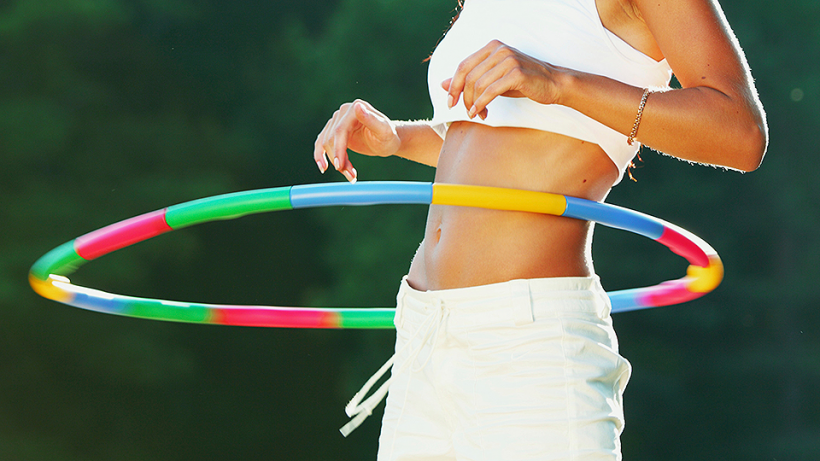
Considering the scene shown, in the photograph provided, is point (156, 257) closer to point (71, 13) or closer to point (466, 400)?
point (71, 13)

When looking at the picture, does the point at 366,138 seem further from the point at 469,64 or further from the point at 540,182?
the point at 469,64

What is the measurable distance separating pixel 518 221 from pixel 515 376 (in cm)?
25

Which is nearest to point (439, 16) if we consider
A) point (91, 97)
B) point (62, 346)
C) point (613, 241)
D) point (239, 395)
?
point (613, 241)

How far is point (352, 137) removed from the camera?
1.52m

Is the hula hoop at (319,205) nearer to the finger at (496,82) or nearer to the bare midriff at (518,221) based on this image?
the bare midriff at (518,221)

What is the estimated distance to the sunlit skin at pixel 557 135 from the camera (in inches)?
39.2

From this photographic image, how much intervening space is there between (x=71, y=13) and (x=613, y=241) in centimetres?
394

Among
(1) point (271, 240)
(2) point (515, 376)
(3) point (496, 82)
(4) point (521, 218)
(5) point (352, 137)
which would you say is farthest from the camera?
(1) point (271, 240)

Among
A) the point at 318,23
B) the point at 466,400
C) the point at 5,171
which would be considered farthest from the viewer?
the point at 318,23

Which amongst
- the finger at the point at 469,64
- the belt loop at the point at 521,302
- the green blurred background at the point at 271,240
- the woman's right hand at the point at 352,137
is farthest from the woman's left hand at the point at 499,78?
the green blurred background at the point at 271,240

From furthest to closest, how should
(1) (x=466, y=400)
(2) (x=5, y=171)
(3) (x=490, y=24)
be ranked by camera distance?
(2) (x=5, y=171) → (3) (x=490, y=24) → (1) (x=466, y=400)

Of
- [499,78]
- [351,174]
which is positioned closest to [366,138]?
[351,174]

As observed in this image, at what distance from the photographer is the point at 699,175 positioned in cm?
523

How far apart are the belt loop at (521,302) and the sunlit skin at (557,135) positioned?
41 millimetres
